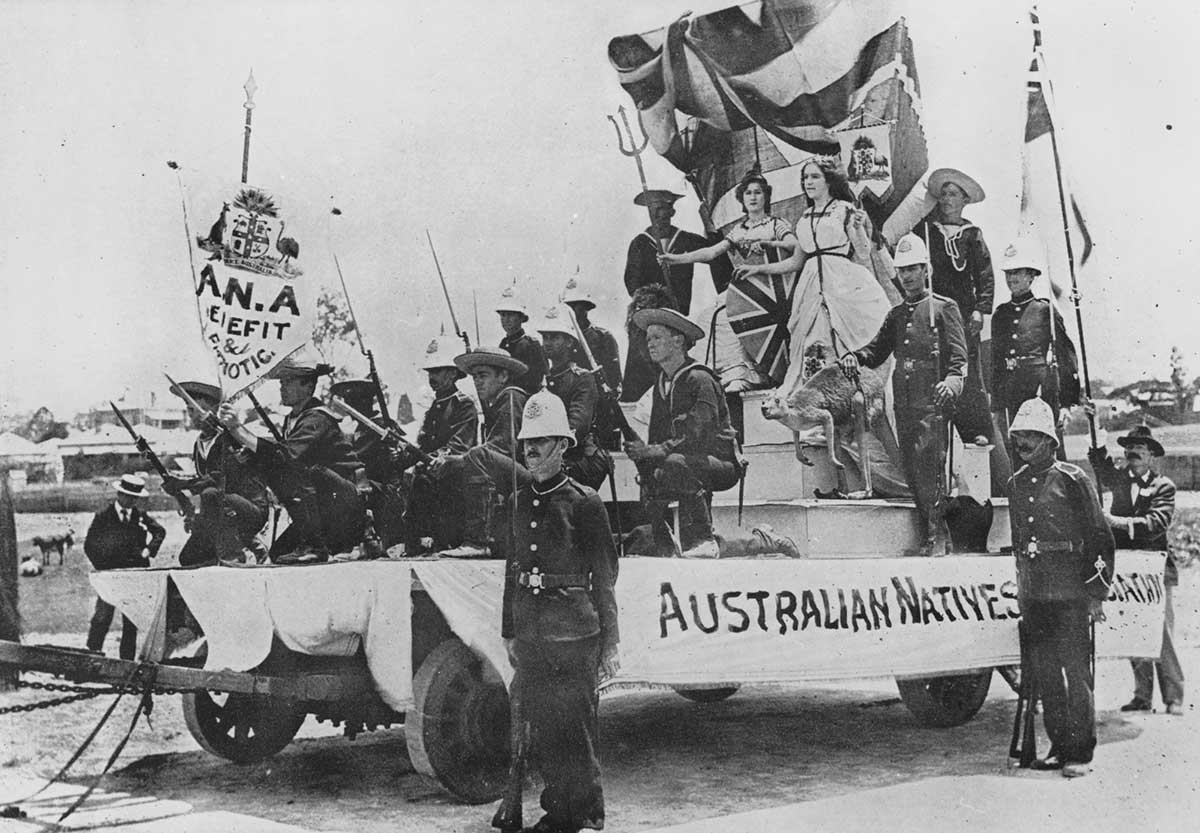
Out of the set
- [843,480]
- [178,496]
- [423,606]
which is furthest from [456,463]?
[843,480]

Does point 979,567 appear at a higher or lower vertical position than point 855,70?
lower

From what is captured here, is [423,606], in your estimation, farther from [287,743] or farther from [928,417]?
[928,417]

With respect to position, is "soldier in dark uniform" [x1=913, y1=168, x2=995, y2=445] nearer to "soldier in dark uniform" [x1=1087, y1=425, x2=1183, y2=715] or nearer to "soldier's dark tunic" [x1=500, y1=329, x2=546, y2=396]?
"soldier in dark uniform" [x1=1087, y1=425, x2=1183, y2=715]

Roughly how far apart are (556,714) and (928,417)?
10.2 feet

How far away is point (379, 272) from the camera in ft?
24.6

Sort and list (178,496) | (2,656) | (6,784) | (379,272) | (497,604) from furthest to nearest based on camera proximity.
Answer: (379,272) < (178,496) < (6,784) < (497,604) < (2,656)

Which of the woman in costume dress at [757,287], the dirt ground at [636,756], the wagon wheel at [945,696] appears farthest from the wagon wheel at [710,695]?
the woman in costume dress at [757,287]

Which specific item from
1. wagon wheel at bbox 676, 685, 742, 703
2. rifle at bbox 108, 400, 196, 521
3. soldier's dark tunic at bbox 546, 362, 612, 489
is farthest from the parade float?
wagon wheel at bbox 676, 685, 742, 703

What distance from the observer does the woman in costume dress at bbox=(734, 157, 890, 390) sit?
736 cm

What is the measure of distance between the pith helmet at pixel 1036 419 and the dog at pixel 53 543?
562 cm

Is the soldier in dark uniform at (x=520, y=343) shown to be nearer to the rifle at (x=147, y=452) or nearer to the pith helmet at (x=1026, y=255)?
the rifle at (x=147, y=452)

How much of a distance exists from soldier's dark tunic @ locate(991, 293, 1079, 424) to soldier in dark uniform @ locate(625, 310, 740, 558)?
6.31 ft

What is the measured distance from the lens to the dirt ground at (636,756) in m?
6.12

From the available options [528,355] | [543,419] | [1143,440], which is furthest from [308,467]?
[1143,440]
